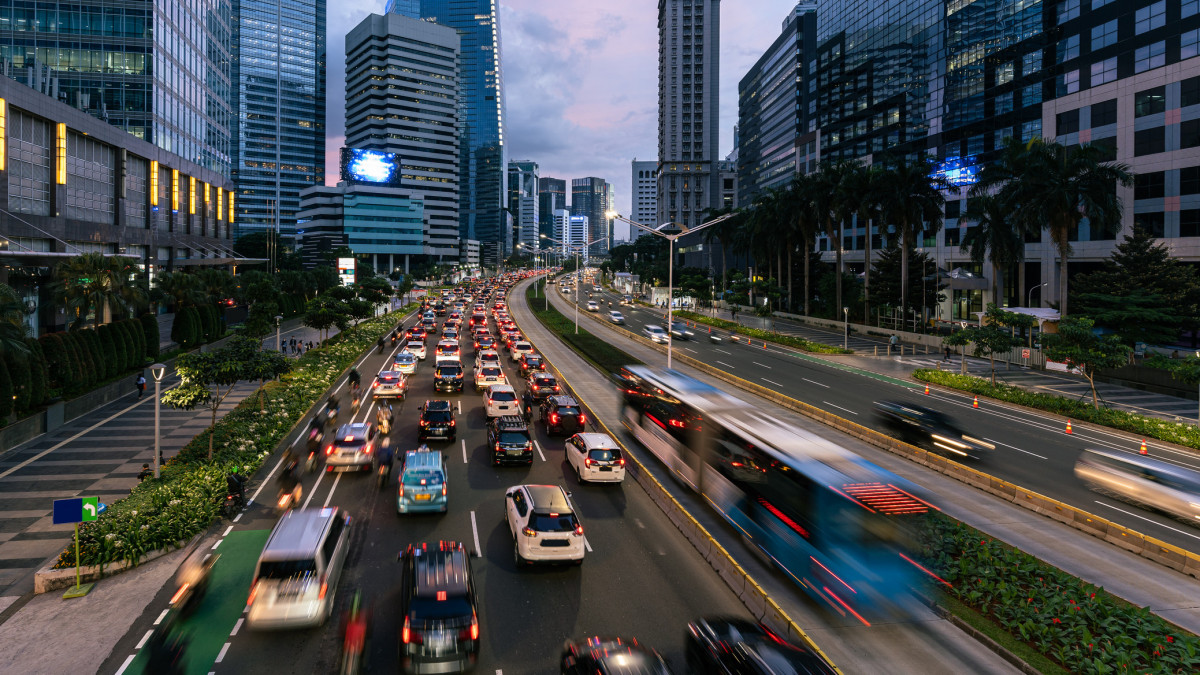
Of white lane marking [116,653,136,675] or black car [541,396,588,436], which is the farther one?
black car [541,396,588,436]

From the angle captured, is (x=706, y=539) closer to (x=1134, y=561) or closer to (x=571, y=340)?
(x=1134, y=561)

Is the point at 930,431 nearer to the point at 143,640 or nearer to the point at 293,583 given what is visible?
the point at 293,583

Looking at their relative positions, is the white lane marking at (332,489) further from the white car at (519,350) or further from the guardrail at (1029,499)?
the white car at (519,350)

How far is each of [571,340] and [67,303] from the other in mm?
39777

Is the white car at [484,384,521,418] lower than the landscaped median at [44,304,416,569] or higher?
higher

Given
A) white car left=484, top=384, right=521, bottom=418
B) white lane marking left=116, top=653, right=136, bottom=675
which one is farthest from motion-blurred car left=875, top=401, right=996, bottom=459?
white lane marking left=116, top=653, right=136, bottom=675

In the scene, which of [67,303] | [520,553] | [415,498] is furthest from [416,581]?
[67,303]

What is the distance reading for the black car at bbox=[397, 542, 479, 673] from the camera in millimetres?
10969

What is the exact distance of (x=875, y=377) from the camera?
4706 cm

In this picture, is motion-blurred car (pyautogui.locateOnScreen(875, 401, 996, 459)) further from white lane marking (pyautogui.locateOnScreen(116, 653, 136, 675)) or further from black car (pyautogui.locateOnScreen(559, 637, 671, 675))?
white lane marking (pyautogui.locateOnScreen(116, 653, 136, 675))

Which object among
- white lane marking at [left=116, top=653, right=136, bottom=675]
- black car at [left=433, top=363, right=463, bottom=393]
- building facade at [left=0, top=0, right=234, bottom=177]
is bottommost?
white lane marking at [left=116, top=653, right=136, bottom=675]

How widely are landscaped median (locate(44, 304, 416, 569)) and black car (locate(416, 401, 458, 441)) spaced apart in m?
6.04

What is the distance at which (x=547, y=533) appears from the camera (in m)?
15.3

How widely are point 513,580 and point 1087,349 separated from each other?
3479 centimetres
